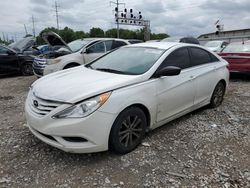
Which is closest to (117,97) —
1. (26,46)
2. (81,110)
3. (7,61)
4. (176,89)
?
(81,110)

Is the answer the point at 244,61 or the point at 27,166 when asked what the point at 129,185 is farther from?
the point at 244,61

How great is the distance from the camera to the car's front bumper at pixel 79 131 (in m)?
3.05

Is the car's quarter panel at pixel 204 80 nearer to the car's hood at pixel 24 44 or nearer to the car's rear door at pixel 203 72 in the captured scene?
the car's rear door at pixel 203 72

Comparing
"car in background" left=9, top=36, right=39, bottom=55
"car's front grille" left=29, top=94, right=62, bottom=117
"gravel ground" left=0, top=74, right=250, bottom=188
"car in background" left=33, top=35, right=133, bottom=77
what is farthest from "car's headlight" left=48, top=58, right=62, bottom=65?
"car's front grille" left=29, top=94, right=62, bottom=117

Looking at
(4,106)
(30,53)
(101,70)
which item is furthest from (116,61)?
(30,53)

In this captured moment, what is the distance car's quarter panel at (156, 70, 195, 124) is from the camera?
155 inches

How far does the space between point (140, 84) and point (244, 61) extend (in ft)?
21.0

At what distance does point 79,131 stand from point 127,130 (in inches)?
29.0

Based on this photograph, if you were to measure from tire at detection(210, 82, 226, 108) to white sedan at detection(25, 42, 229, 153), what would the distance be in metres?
0.56

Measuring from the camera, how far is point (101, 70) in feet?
13.8

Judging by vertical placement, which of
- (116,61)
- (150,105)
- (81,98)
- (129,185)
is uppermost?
(116,61)

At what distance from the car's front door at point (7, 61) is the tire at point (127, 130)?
8.41 metres

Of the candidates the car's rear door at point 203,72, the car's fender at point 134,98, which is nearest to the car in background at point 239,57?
the car's rear door at point 203,72

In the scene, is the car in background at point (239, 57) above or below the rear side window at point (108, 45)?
below
